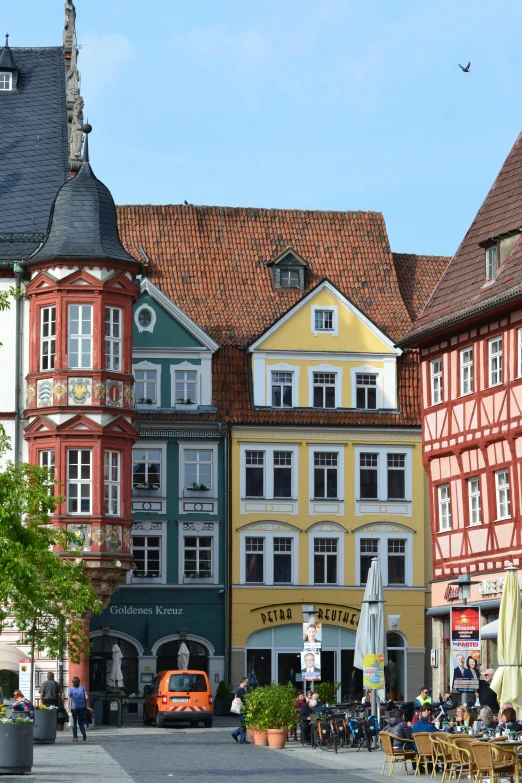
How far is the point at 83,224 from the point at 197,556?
43.4 feet

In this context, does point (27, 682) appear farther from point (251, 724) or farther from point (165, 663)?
point (165, 663)

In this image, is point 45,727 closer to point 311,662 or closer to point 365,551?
point 311,662

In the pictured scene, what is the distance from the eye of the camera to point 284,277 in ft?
191

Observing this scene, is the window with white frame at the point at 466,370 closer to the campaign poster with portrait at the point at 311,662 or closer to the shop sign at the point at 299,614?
the campaign poster with portrait at the point at 311,662

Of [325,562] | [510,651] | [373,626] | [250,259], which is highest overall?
[250,259]

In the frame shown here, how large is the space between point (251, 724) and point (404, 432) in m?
21.4

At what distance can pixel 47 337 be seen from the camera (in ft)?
150

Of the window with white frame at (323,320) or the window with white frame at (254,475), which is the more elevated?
the window with white frame at (323,320)

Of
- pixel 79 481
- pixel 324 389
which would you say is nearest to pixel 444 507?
pixel 79 481

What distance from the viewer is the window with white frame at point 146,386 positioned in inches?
2167

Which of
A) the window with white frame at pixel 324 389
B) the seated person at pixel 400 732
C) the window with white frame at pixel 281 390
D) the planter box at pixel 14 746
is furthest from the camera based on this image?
the window with white frame at pixel 324 389

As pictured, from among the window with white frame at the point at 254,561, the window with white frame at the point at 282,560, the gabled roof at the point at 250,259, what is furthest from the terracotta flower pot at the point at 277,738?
the gabled roof at the point at 250,259

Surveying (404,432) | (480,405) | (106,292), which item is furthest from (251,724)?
→ (404,432)

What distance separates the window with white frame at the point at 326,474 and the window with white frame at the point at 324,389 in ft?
5.28
